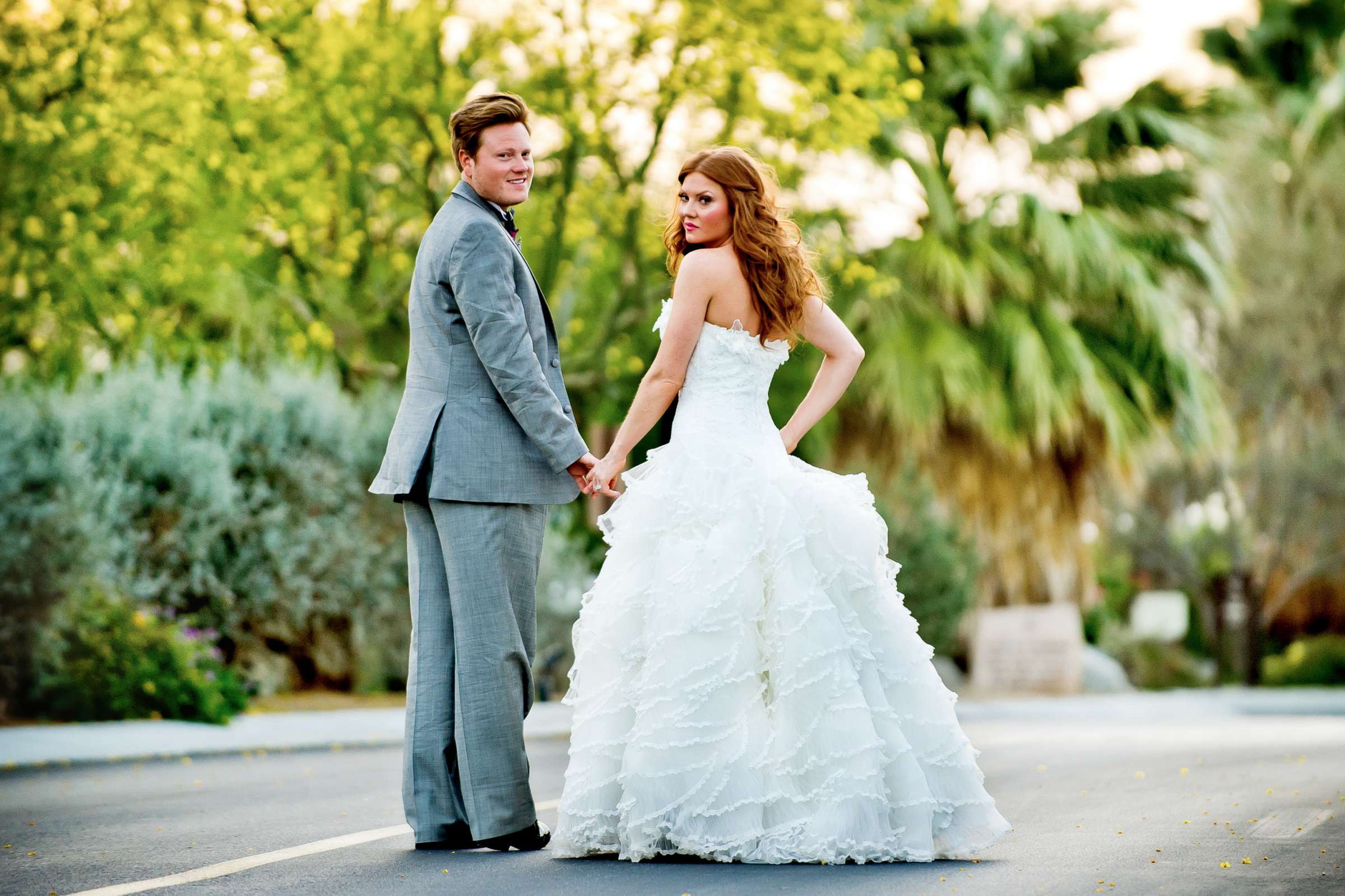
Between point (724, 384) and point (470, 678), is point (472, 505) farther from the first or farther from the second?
point (724, 384)

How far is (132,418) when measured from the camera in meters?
11.9

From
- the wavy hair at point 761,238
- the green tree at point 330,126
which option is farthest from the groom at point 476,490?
the green tree at point 330,126

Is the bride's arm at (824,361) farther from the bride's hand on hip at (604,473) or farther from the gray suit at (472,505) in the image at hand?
the gray suit at (472,505)

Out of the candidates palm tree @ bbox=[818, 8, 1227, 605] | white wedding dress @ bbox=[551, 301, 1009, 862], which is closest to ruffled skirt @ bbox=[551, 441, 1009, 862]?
white wedding dress @ bbox=[551, 301, 1009, 862]

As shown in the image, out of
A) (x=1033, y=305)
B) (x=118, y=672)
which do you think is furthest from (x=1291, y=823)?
(x=1033, y=305)

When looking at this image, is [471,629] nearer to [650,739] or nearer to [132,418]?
[650,739]

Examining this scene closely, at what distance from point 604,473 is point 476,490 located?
0.40 m

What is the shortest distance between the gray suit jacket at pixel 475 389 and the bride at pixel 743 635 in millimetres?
211

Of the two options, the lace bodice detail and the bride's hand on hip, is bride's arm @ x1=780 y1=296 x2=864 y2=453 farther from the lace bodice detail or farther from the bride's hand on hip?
the bride's hand on hip

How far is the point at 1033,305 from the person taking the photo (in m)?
20.0

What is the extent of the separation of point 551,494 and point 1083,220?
620 inches

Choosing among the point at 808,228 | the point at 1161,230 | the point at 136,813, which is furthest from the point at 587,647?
the point at 1161,230

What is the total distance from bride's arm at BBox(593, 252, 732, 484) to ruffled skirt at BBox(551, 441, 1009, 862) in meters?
0.16

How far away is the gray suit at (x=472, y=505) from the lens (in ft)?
16.1
